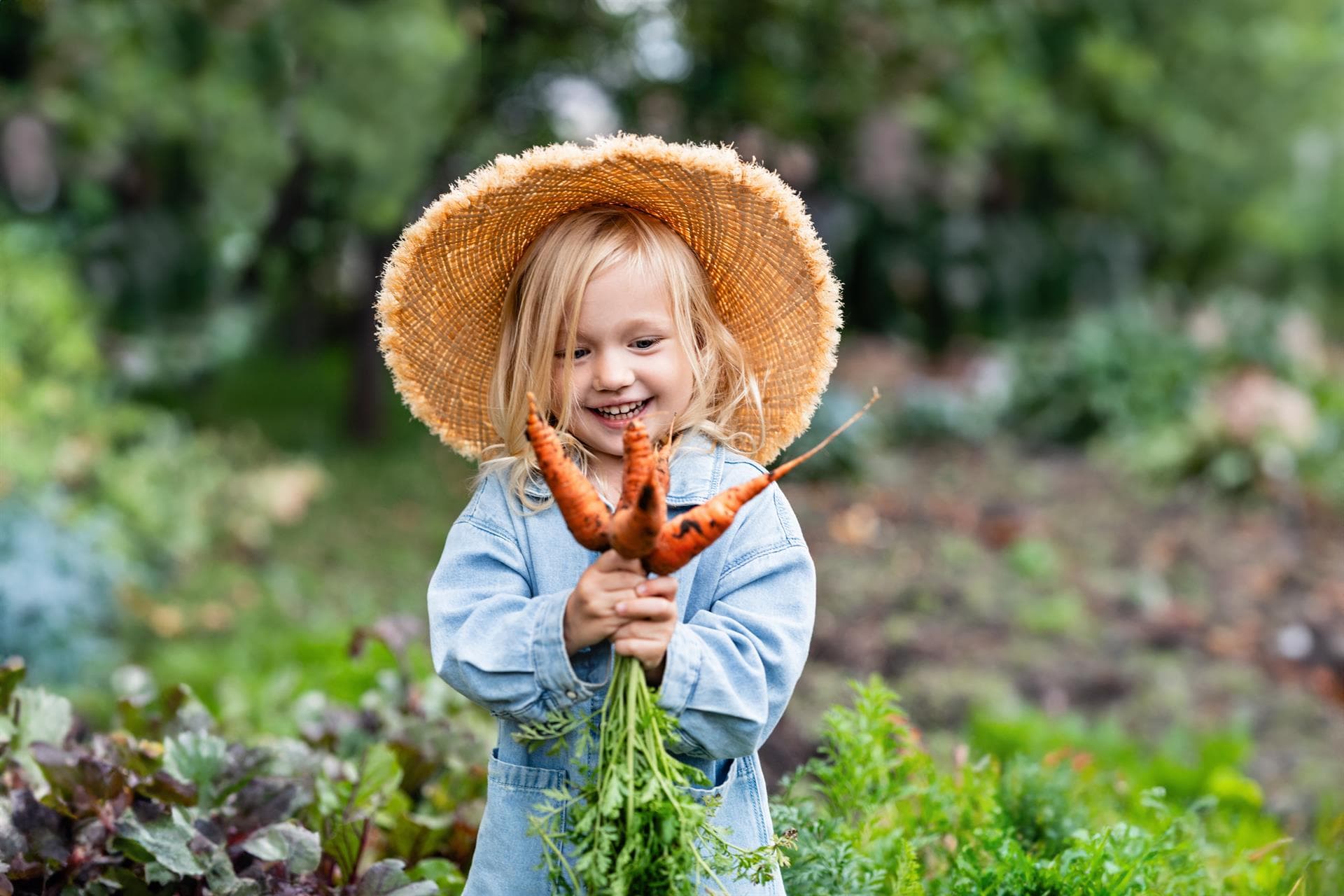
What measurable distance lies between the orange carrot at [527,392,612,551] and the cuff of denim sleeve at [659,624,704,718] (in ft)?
0.54

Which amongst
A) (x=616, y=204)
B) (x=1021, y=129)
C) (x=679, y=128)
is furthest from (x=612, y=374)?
(x=1021, y=129)

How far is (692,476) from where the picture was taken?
192 cm

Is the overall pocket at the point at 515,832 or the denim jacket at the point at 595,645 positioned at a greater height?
the denim jacket at the point at 595,645

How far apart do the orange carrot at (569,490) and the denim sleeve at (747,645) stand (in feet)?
0.59

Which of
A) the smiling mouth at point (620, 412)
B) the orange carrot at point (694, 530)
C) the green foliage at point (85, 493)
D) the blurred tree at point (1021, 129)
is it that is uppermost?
the blurred tree at point (1021, 129)

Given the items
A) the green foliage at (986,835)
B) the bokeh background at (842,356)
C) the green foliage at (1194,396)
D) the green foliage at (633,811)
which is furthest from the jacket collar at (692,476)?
the green foliage at (1194,396)

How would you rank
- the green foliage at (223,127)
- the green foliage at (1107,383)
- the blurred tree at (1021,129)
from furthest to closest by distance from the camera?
the green foliage at (1107,383) → the blurred tree at (1021,129) → the green foliage at (223,127)

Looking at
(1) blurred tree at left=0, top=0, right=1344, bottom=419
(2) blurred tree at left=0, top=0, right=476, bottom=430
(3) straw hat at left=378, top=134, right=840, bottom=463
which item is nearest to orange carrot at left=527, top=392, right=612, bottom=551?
(3) straw hat at left=378, top=134, right=840, bottom=463

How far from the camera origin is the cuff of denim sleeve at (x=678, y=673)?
1.67 metres

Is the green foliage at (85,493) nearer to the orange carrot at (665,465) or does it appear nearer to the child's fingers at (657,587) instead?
the orange carrot at (665,465)

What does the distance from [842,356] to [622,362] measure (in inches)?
488

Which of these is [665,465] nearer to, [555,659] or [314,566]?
[555,659]

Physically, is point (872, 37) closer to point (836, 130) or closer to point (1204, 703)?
point (836, 130)

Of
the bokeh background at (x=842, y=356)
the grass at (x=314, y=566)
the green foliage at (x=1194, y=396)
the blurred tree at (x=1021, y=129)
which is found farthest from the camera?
the blurred tree at (x=1021, y=129)
